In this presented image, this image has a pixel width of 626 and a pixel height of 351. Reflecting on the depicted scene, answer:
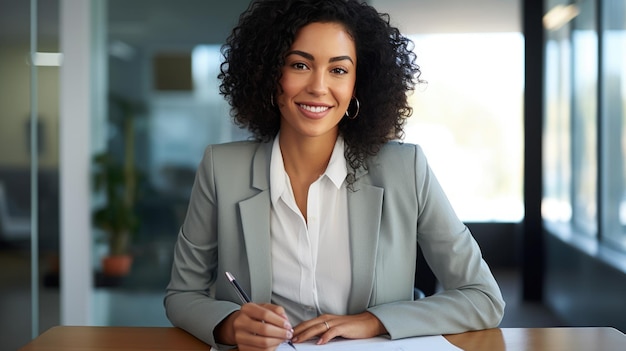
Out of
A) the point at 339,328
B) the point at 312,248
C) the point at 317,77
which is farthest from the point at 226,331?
the point at 317,77

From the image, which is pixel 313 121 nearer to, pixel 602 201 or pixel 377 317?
pixel 377 317

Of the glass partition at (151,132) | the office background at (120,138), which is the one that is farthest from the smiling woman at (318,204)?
the glass partition at (151,132)

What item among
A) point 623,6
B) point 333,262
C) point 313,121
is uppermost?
point 623,6

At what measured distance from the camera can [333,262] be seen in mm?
1814

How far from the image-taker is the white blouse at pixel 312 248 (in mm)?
1810

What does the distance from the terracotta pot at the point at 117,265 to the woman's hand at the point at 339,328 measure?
2741mm

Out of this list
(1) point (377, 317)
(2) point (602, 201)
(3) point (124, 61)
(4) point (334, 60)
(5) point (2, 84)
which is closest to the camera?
(1) point (377, 317)

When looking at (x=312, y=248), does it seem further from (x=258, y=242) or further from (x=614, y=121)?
(x=614, y=121)

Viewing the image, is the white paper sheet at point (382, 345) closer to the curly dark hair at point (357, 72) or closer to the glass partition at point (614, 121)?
the curly dark hair at point (357, 72)

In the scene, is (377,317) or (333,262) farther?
(333,262)

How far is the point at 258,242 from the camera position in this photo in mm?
1780

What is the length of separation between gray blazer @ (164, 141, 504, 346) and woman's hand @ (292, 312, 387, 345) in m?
0.10

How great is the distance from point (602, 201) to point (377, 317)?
12.1 ft

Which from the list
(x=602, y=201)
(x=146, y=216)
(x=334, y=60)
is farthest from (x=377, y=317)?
(x=602, y=201)
